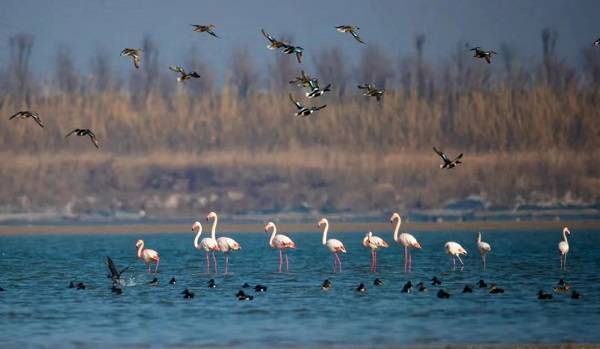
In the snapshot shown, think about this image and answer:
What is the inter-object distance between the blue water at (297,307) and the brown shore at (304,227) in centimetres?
4537

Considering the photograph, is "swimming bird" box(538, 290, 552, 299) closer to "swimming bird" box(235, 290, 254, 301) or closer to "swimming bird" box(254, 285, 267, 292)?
"swimming bird" box(235, 290, 254, 301)

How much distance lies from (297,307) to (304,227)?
68.8 metres

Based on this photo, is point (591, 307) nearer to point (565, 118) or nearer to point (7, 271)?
point (7, 271)

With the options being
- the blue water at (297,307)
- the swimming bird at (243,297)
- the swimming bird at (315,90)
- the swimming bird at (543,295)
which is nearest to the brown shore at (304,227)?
the blue water at (297,307)

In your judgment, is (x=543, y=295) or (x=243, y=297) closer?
(x=543, y=295)

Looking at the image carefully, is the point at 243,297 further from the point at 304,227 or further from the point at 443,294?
the point at 304,227

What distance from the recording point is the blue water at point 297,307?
2588 centimetres

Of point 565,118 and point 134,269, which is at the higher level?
point 565,118

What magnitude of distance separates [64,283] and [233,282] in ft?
16.5

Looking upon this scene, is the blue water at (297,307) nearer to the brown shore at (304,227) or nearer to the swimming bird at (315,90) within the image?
the swimming bird at (315,90)

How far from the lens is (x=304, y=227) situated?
329 feet

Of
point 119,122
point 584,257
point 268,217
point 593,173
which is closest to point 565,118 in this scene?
point 593,173

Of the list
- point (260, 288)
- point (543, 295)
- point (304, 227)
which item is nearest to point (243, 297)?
point (260, 288)

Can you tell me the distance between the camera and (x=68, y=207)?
362 feet
